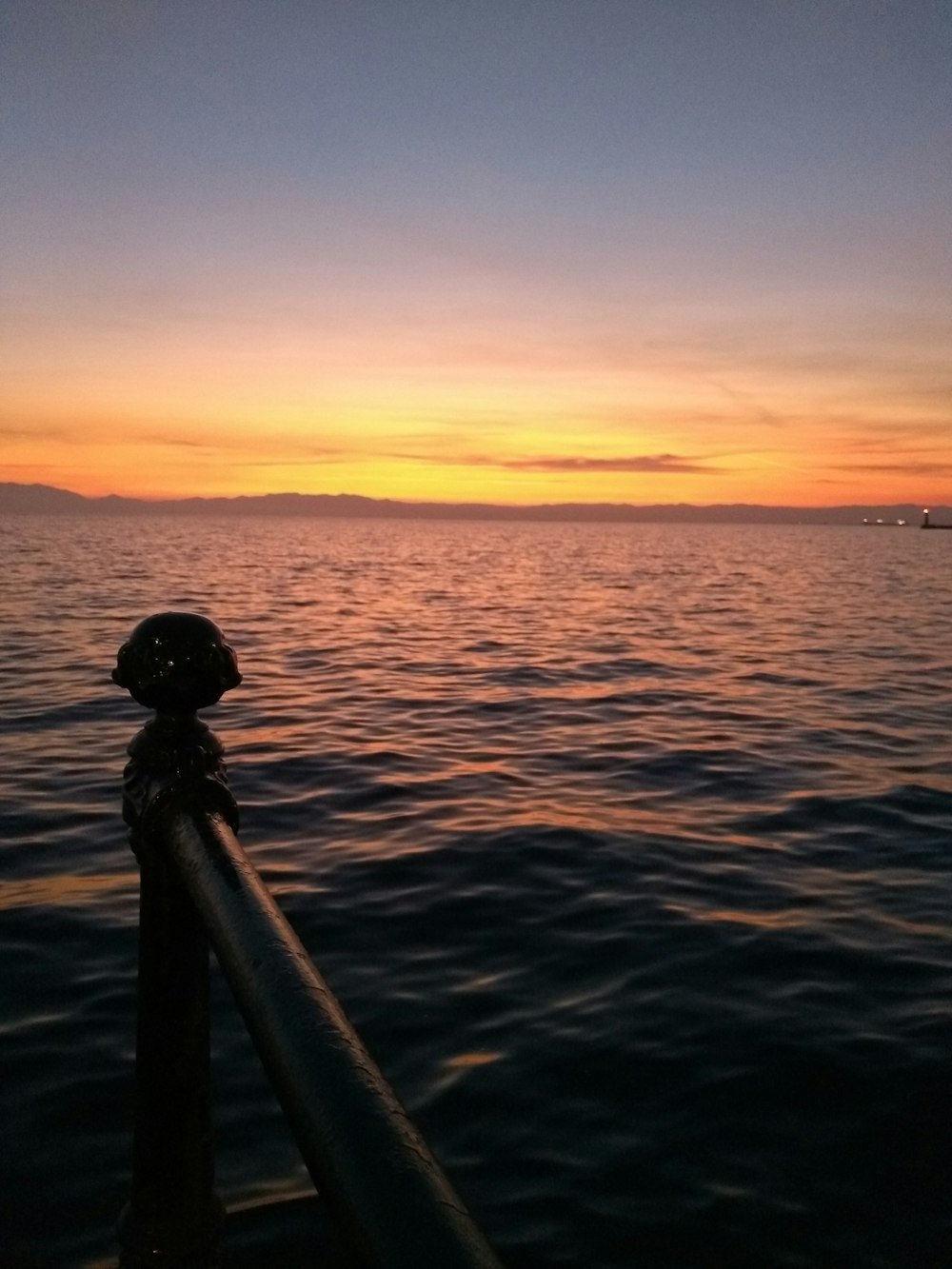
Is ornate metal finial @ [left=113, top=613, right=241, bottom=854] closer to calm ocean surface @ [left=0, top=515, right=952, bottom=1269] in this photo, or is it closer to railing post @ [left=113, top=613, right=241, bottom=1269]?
railing post @ [left=113, top=613, right=241, bottom=1269]

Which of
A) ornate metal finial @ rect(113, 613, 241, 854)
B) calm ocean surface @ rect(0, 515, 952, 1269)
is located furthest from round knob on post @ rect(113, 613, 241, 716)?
calm ocean surface @ rect(0, 515, 952, 1269)

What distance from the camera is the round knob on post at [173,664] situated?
219 cm

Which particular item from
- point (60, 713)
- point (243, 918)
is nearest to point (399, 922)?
point (243, 918)

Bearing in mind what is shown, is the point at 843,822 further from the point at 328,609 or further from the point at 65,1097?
the point at 328,609

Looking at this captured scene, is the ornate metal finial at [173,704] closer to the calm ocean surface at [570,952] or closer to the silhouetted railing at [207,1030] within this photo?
the silhouetted railing at [207,1030]

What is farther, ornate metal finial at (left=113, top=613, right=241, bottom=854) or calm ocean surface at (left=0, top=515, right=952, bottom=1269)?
calm ocean surface at (left=0, top=515, right=952, bottom=1269)

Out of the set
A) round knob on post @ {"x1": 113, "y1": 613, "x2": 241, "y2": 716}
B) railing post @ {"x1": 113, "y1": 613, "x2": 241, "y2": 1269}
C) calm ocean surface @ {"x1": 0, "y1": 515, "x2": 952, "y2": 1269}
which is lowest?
calm ocean surface @ {"x1": 0, "y1": 515, "x2": 952, "y2": 1269}

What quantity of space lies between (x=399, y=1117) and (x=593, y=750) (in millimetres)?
11269

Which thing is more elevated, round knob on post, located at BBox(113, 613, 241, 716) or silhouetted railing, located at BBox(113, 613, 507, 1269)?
round knob on post, located at BBox(113, 613, 241, 716)

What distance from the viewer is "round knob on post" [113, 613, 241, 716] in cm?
219

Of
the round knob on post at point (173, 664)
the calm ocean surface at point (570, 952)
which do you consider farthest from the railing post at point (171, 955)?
the calm ocean surface at point (570, 952)

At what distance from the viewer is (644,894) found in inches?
298

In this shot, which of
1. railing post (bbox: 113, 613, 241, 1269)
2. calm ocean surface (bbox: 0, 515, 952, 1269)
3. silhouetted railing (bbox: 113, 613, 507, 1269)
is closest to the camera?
silhouetted railing (bbox: 113, 613, 507, 1269)

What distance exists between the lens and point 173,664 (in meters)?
2.19
